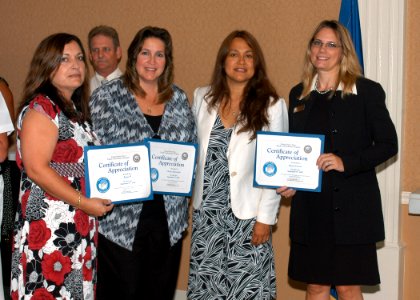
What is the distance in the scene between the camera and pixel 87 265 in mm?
3229

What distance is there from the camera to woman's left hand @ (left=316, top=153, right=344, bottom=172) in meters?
3.38

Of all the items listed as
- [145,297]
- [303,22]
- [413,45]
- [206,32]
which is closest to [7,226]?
[145,297]

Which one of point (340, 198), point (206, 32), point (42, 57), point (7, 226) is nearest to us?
point (42, 57)

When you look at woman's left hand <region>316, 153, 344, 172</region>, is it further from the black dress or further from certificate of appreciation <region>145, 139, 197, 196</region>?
certificate of appreciation <region>145, 139, 197, 196</region>

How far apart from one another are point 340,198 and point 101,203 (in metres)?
1.27

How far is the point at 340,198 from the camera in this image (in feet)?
11.3

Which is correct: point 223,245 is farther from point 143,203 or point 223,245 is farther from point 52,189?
point 52,189

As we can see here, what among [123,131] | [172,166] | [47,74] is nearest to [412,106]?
[172,166]

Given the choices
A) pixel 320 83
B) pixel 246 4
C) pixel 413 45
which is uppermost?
pixel 246 4

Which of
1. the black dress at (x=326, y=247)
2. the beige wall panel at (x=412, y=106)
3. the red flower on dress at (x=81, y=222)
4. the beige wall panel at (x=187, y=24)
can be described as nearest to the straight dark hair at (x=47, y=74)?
the red flower on dress at (x=81, y=222)

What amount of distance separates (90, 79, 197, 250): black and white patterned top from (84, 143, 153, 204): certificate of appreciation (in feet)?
0.67

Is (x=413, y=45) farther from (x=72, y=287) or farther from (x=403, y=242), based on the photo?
(x=72, y=287)

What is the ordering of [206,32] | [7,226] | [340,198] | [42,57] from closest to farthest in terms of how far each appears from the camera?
1. [42,57]
2. [340,198]
3. [7,226]
4. [206,32]

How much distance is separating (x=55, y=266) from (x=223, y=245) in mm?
1015
